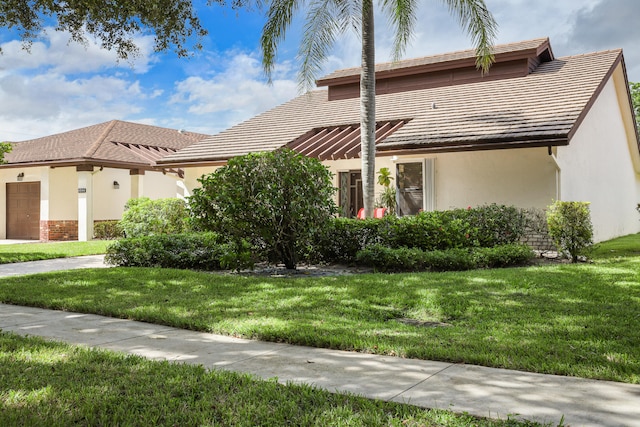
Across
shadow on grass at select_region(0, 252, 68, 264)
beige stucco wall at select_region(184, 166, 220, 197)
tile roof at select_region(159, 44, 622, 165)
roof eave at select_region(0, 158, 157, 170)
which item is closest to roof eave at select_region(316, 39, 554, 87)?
tile roof at select_region(159, 44, 622, 165)

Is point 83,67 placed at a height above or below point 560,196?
above

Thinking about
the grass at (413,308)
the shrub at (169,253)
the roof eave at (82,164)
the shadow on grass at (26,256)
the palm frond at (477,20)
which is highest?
the palm frond at (477,20)

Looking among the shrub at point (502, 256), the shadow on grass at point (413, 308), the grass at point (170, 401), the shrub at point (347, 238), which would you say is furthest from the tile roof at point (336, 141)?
the grass at point (170, 401)

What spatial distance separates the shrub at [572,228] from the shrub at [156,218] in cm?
1117

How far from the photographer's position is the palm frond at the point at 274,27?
1311cm

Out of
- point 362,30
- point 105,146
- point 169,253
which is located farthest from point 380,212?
point 105,146

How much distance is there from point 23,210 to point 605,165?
2470cm

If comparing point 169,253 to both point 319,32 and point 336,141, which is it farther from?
point 336,141

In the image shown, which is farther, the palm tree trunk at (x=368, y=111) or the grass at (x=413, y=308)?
the palm tree trunk at (x=368, y=111)

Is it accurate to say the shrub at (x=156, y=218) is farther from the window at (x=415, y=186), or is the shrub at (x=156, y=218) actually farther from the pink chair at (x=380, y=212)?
the window at (x=415, y=186)

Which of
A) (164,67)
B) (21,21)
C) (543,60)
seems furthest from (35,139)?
(543,60)

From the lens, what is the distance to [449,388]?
12.1ft

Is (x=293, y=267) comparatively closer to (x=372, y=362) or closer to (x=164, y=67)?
(x=372, y=362)

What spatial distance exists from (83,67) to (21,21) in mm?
17789
